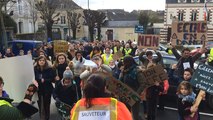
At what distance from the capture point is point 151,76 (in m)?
6.13

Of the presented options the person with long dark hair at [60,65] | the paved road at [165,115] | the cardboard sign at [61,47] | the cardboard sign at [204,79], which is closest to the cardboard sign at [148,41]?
the cardboard sign at [61,47]

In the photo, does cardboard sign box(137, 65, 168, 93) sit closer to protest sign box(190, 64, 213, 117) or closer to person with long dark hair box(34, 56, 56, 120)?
protest sign box(190, 64, 213, 117)

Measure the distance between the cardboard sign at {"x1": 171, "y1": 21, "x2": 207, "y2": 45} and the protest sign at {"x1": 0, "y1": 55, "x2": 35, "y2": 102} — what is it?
14.7 ft

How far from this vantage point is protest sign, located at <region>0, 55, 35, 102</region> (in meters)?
5.79

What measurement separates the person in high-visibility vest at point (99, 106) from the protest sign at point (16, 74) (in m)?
3.21

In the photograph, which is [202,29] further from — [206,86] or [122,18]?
[122,18]

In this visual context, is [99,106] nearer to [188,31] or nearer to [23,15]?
[188,31]

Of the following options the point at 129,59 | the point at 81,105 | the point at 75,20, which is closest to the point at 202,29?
the point at 129,59

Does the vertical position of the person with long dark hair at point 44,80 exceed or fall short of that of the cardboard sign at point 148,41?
it falls short

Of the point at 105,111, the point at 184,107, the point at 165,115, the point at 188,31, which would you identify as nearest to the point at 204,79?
the point at 184,107

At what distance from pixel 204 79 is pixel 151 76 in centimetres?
142

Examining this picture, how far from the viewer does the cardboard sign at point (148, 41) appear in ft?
33.6

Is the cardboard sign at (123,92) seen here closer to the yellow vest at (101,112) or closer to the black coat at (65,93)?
the black coat at (65,93)

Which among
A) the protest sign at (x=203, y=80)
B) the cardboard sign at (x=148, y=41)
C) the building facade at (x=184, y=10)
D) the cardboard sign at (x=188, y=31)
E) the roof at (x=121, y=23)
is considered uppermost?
the building facade at (x=184, y=10)
